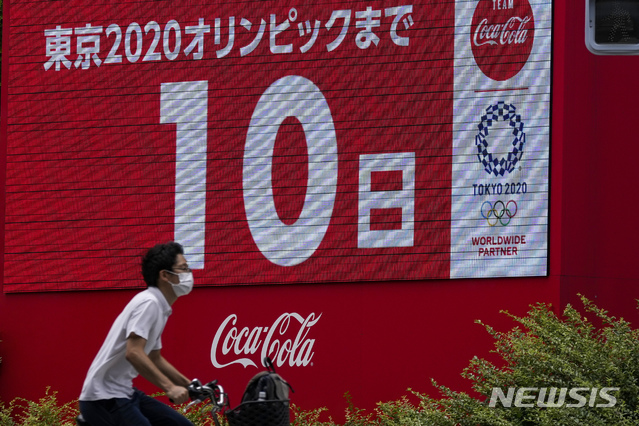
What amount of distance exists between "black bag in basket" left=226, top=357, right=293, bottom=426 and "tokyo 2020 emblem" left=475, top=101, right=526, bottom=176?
19.2ft

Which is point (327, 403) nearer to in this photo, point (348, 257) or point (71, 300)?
point (348, 257)

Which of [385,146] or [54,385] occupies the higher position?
[385,146]

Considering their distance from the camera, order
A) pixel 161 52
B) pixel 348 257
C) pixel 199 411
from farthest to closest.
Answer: pixel 161 52 → pixel 348 257 → pixel 199 411

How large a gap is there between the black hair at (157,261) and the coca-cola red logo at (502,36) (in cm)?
586

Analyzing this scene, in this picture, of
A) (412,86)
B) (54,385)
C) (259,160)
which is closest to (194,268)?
(259,160)

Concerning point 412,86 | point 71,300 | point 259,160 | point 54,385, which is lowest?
point 54,385

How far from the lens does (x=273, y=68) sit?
12328 mm

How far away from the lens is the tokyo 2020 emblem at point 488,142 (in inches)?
445

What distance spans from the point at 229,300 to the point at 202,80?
2.49 meters

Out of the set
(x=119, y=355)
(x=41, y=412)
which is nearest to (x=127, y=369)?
(x=119, y=355)

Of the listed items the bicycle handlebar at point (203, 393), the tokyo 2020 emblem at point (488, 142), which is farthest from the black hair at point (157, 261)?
the tokyo 2020 emblem at point (488, 142)

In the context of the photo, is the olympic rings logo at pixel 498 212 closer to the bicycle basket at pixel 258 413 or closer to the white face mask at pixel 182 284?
the white face mask at pixel 182 284

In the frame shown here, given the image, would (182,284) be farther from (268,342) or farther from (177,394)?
(268,342)

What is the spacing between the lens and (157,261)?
647 cm
